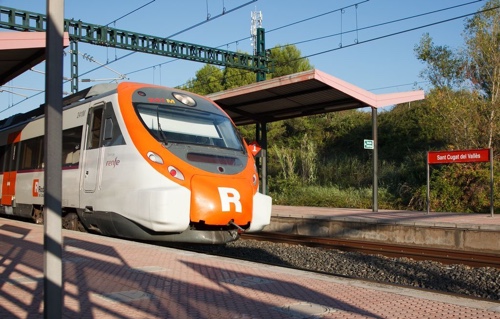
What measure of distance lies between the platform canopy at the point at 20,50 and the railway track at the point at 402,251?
6902 millimetres

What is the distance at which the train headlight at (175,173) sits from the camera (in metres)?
8.57

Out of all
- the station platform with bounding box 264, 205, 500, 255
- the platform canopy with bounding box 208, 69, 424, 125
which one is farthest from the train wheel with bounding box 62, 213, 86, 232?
the platform canopy with bounding box 208, 69, 424, 125

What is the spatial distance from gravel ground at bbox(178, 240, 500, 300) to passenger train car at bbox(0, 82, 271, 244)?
1.47m

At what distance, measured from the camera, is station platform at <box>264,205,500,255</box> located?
11.5 metres

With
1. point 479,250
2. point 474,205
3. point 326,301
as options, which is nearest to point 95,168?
point 326,301

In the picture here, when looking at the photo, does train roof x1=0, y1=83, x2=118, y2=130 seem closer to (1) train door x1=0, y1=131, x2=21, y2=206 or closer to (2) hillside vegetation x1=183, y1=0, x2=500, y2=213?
(1) train door x1=0, y1=131, x2=21, y2=206

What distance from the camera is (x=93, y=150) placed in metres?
10.1

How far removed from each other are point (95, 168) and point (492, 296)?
6.97 m

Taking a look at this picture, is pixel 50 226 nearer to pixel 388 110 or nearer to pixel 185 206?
pixel 185 206

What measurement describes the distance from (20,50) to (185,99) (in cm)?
440

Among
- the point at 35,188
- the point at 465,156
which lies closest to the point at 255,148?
the point at 465,156

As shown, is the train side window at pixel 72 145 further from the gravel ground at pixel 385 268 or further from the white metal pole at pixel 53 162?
the white metal pole at pixel 53 162

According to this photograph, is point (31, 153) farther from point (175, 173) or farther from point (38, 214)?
point (175, 173)

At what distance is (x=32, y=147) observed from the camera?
13.2 meters
